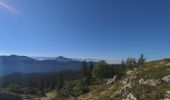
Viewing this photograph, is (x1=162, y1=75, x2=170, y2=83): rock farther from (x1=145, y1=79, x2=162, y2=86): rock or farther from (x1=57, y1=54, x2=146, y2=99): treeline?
(x1=57, y1=54, x2=146, y2=99): treeline

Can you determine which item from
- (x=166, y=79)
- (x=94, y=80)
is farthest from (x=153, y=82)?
(x=94, y=80)

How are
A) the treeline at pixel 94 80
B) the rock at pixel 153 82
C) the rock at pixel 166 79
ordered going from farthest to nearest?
the treeline at pixel 94 80
the rock at pixel 153 82
the rock at pixel 166 79

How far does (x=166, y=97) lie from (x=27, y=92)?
4556 inches

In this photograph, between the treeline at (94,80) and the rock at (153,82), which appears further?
the treeline at (94,80)

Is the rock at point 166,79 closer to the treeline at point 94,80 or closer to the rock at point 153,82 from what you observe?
the rock at point 153,82

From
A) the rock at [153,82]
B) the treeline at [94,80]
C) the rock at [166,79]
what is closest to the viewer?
the rock at [166,79]

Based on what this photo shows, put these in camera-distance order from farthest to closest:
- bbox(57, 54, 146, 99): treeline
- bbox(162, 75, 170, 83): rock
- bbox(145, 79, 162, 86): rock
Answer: bbox(57, 54, 146, 99): treeline, bbox(145, 79, 162, 86): rock, bbox(162, 75, 170, 83): rock

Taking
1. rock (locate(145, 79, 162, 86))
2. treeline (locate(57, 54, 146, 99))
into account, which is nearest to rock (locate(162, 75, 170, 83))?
rock (locate(145, 79, 162, 86))

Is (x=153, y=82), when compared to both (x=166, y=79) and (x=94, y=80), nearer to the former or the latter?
(x=166, y=79)

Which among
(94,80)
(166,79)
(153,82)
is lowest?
(94,80)

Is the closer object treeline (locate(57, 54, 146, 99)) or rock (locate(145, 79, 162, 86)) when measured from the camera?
rock (locate(145, 79, 162, 86))

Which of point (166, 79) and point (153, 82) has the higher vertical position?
point (166, 79)


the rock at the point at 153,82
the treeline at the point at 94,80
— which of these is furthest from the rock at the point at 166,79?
the treeline at the point at 94,80

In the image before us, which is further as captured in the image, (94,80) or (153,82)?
(94,80)
